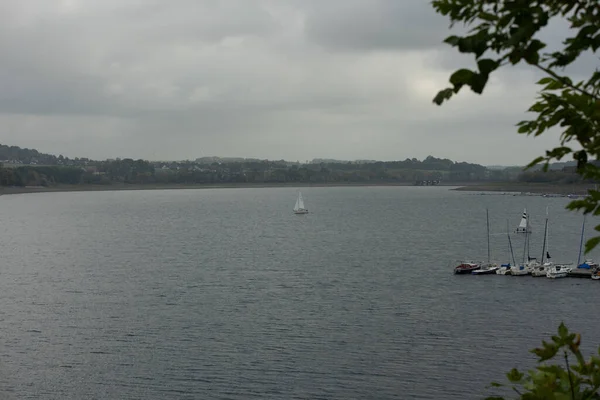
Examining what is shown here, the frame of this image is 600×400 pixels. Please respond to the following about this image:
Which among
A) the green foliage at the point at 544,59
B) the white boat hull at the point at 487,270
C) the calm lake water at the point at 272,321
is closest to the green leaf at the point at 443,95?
the green foliage at the point at 544,59

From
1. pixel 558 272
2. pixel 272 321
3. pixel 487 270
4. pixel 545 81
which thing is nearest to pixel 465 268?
pixel 487 270

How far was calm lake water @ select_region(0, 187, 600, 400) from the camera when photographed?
35688 millimetres

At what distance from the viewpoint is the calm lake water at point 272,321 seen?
35688 millimetres

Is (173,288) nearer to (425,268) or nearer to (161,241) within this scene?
(425,268)

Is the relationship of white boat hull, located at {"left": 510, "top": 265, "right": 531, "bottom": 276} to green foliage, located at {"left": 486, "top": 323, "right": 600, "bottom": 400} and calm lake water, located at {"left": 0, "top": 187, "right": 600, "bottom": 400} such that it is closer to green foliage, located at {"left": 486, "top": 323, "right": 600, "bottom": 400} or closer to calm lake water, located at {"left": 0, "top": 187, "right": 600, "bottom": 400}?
calm lake water, located at {"left": 0, "top": 187, "right": 600, "bottom": 400}

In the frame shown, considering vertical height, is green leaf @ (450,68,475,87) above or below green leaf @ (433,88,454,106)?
above

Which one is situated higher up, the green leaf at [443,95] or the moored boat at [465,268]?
the green leaf at [443,95]

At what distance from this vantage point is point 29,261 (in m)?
88.6

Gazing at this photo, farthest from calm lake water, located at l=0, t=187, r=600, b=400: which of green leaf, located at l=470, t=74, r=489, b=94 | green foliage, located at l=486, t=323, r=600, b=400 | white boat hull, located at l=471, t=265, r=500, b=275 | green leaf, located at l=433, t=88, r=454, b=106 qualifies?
green leaf, located at l=470, t=74, r=489, b=94

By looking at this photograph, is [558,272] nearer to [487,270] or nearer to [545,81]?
[487,270]

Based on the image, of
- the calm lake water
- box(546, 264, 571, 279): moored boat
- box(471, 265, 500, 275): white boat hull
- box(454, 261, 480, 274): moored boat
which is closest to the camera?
the calm lake water

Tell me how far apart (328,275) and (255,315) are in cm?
2106

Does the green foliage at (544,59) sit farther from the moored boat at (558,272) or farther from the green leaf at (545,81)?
the moored boat at (558,272)

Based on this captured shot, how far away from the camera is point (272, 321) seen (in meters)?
47.7
